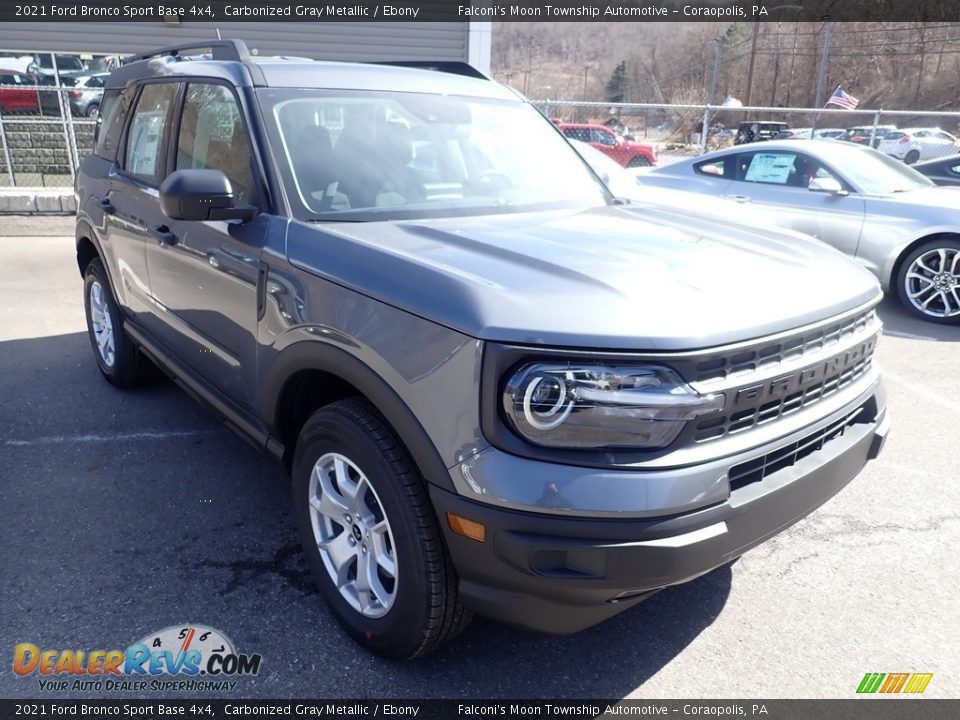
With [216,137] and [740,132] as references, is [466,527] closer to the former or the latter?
[216,137]

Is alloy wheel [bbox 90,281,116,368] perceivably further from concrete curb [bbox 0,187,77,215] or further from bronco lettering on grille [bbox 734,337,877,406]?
concrete curb [bbox 0,187,77,215]

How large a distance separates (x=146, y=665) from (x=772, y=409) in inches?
84.2

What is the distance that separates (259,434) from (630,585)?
165 cm

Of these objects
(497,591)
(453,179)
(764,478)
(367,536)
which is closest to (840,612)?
(764,478)

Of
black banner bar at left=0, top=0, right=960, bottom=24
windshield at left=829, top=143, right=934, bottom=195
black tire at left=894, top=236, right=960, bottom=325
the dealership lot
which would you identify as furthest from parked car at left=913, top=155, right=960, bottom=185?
the dealership lot

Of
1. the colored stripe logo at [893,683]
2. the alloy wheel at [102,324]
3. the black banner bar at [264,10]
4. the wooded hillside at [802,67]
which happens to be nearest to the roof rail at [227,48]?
the alloy wheel at [102,324]

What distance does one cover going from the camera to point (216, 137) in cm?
318

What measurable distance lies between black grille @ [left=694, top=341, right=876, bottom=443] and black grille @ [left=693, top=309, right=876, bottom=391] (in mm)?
105

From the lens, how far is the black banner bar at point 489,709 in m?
2.26

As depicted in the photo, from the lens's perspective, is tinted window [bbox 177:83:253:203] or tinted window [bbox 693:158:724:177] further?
tinted window [bbox 693:158:724:177]

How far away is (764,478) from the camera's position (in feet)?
6.95

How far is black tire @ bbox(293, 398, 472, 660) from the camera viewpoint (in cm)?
210

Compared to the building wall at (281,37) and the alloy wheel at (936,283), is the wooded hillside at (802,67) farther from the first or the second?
the alloy wheel at (936,283)

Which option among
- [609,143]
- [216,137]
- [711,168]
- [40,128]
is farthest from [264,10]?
[216,137]
